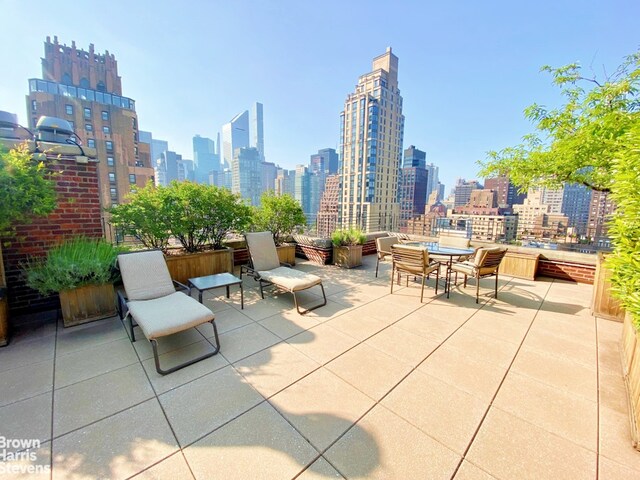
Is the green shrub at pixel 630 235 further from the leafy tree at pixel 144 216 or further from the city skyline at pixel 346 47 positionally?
the leafy tree at pixel 144 216

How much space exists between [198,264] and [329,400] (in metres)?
3.72

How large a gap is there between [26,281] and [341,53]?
10.6m

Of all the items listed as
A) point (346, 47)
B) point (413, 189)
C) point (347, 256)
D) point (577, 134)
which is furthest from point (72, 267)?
point (413, 189)

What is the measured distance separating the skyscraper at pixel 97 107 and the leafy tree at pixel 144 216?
3983cm

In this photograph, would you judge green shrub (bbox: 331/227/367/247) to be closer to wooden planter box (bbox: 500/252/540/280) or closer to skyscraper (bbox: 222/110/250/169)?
wooden planter box (bbox: 500/252/540/280)

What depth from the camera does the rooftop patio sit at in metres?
1.46

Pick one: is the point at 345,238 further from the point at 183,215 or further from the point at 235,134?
the point at 235,134

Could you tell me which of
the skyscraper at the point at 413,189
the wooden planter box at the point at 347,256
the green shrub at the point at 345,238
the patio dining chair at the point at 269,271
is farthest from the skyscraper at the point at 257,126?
the patio dining chair at the point at 269,271

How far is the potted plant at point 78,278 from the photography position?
2973mm

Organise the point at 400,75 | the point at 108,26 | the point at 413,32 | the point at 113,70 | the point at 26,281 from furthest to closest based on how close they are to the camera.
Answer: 1. the point at 400,75
2. the point at 113,70
3. the point at 413,32
4. the point at 108,26
5. the point at 26,281

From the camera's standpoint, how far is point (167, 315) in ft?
8.43

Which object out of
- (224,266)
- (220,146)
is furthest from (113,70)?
(220,146)

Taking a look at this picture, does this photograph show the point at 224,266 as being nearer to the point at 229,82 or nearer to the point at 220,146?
the point at 229,82

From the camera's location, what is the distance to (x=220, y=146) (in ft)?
458
